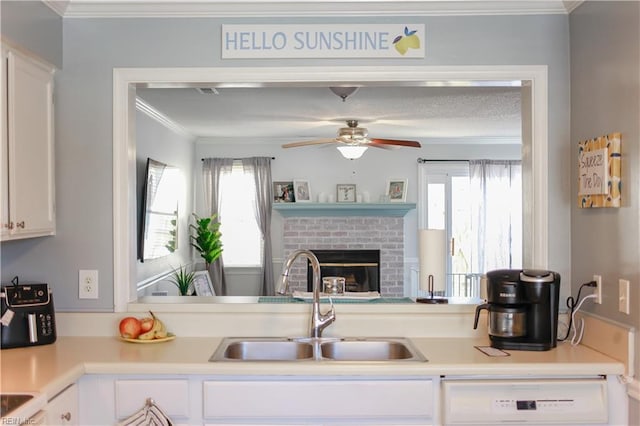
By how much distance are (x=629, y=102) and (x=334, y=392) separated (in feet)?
4.72

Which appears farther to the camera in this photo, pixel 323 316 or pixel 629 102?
pixel 323 316

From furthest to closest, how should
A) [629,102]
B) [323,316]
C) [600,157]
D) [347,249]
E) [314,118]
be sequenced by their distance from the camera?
[347,249]
[314,118]
[323,316]
[600,157]
[629,102]

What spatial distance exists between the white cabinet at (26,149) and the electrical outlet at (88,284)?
0.23 m

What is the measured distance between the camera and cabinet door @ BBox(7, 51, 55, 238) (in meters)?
2.11

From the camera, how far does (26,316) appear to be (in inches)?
88.4

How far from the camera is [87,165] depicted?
2.47 m

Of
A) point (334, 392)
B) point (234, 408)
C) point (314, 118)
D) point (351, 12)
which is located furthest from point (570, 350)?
point (314, 118)

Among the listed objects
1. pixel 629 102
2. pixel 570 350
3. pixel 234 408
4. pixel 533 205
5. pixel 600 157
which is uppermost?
pixel 629 102

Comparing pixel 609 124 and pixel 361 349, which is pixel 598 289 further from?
pixel 361 349

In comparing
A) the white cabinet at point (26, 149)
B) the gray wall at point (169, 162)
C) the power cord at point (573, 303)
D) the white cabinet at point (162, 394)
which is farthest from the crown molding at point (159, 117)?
the power cord at point (573, 303)

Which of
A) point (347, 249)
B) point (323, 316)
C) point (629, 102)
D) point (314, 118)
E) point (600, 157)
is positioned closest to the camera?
point (629, 102)

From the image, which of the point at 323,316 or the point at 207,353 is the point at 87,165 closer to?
the point at 207,353

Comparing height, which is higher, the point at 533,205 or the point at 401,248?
the point at 533,205

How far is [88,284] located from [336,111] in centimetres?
333
